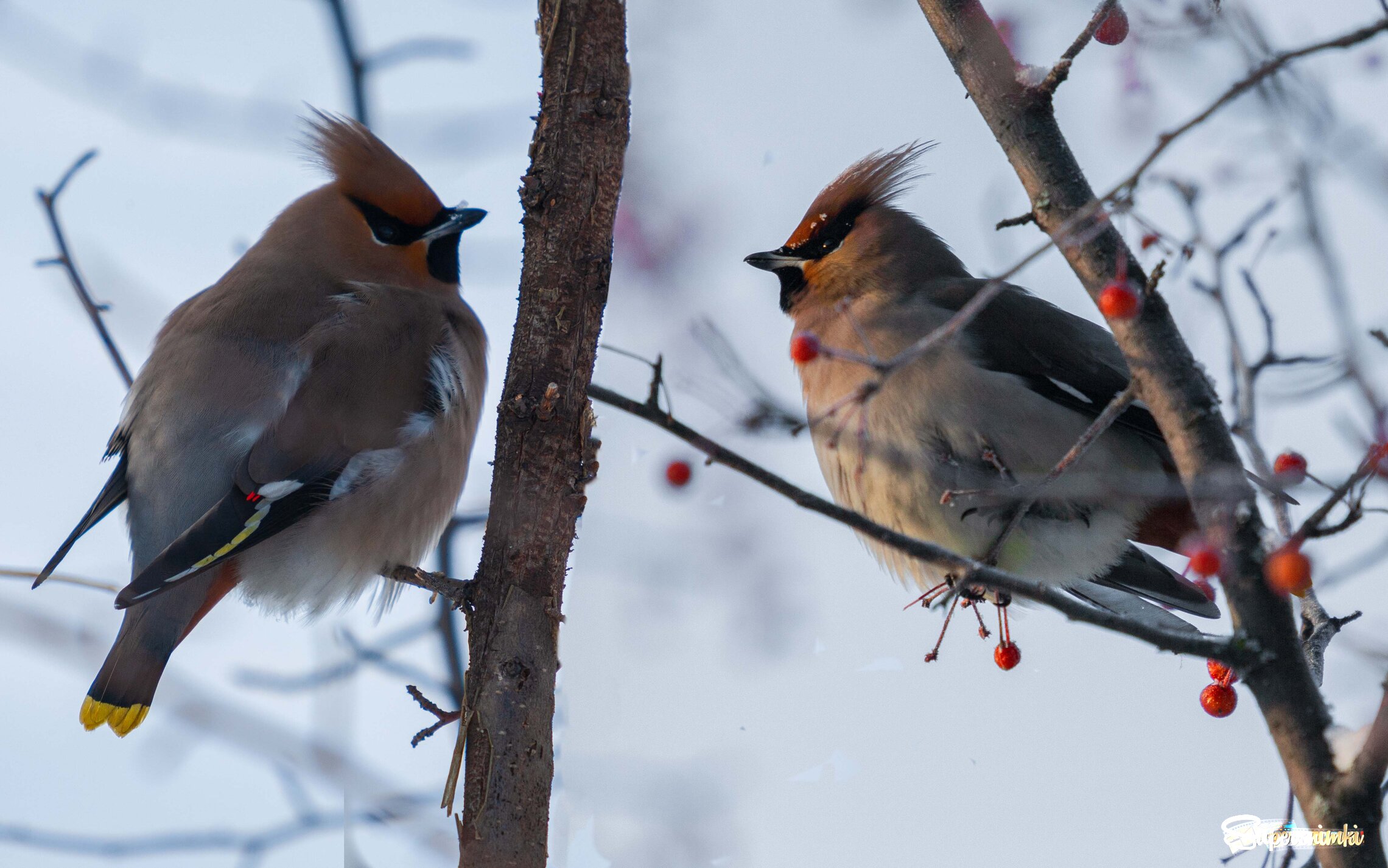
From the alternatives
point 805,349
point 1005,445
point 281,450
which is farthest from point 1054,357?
point 281,450

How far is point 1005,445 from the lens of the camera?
300 cm

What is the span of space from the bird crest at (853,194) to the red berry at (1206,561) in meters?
2.05

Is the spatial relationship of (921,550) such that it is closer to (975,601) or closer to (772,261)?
(975,601)

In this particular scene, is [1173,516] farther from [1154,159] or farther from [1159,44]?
[1154,159]

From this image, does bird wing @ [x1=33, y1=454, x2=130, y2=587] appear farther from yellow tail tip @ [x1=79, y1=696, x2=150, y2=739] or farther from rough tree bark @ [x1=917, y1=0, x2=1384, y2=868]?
rough tree bark @ [x1=917, y1=0, x2=1384, y2=868]

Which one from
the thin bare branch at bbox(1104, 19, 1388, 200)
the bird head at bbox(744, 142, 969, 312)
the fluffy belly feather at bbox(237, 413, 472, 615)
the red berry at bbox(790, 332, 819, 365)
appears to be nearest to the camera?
the thin bare branch at bbox(1104, 19, 1388, 200)

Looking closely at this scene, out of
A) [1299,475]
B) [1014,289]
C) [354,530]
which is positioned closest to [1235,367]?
[1299,475]

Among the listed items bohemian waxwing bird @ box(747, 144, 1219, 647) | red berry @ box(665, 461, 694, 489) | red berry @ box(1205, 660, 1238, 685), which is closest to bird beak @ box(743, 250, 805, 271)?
bohemian waxwing bird @ box(747, 144, 1219, 647)

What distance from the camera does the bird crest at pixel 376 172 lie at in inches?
152

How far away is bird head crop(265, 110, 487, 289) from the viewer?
3.81m

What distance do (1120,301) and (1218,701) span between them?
0.94 m

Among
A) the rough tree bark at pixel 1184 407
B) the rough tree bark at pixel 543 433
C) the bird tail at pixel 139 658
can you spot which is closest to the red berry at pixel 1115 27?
the rough tree bark at pixel 1184 407

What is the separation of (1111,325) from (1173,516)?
3.67 feet

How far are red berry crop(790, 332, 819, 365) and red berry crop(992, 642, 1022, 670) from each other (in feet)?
3.39
